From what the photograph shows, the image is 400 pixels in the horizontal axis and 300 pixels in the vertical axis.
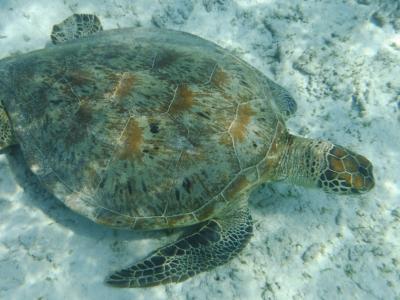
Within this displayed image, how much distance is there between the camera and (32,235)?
123 inches

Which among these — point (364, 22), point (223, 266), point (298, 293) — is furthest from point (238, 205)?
point (364, 22)

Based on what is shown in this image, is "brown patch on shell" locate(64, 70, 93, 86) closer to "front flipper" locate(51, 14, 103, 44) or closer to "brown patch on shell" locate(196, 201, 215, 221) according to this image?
"front flipper" locate(51, 14, 103, 44)

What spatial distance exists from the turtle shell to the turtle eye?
628 millimetres

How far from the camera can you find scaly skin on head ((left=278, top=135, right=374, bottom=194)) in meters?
3.19

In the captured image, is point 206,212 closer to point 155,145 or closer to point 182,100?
point 155,145

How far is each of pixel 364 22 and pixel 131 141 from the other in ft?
13.2

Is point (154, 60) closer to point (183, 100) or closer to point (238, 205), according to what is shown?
point (183, 100)

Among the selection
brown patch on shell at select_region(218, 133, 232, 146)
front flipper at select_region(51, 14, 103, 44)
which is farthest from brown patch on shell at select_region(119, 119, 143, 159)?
front flipper at select_region(51, 14, 103, 44)

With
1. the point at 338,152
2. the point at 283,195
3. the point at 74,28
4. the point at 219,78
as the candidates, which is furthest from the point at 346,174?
the point at 74,28

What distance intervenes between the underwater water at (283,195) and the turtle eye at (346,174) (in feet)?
1.58

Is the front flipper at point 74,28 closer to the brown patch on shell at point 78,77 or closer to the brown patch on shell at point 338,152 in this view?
the brown patch on shell at point 78,77

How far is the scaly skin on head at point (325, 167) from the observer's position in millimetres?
3186

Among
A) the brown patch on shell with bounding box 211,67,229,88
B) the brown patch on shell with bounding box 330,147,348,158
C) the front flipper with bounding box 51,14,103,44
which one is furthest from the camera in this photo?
the front flipper with bounding box 51,14,103,44

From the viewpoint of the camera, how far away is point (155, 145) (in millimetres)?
2859
